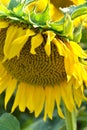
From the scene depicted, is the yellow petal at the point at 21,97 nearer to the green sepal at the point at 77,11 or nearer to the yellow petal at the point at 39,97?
the yellow petal at the point at 39,97

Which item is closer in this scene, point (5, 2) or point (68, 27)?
point (68, 27)

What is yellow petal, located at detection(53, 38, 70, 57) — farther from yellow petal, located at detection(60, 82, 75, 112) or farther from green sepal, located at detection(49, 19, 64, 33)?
yellow petal, located at detection(60, 82, 75, 112)

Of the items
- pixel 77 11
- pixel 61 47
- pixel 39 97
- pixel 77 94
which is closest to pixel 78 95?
pixel 77 94

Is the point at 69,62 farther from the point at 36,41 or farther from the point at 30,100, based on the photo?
the point at 30,100

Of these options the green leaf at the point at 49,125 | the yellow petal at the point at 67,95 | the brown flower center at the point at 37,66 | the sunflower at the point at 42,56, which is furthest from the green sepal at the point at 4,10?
the green leaf at the point at 49,125

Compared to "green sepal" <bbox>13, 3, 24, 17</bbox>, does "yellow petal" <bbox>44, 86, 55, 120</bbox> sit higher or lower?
lower

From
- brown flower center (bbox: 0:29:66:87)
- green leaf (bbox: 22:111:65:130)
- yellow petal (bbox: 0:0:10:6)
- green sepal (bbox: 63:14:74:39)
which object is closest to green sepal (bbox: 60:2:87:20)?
green sepal (bbox: 63:14:74:39)

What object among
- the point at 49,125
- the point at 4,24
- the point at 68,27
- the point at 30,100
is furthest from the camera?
the point at 49,125

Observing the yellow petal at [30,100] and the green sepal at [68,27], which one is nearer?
the green sepal at [68,27]
